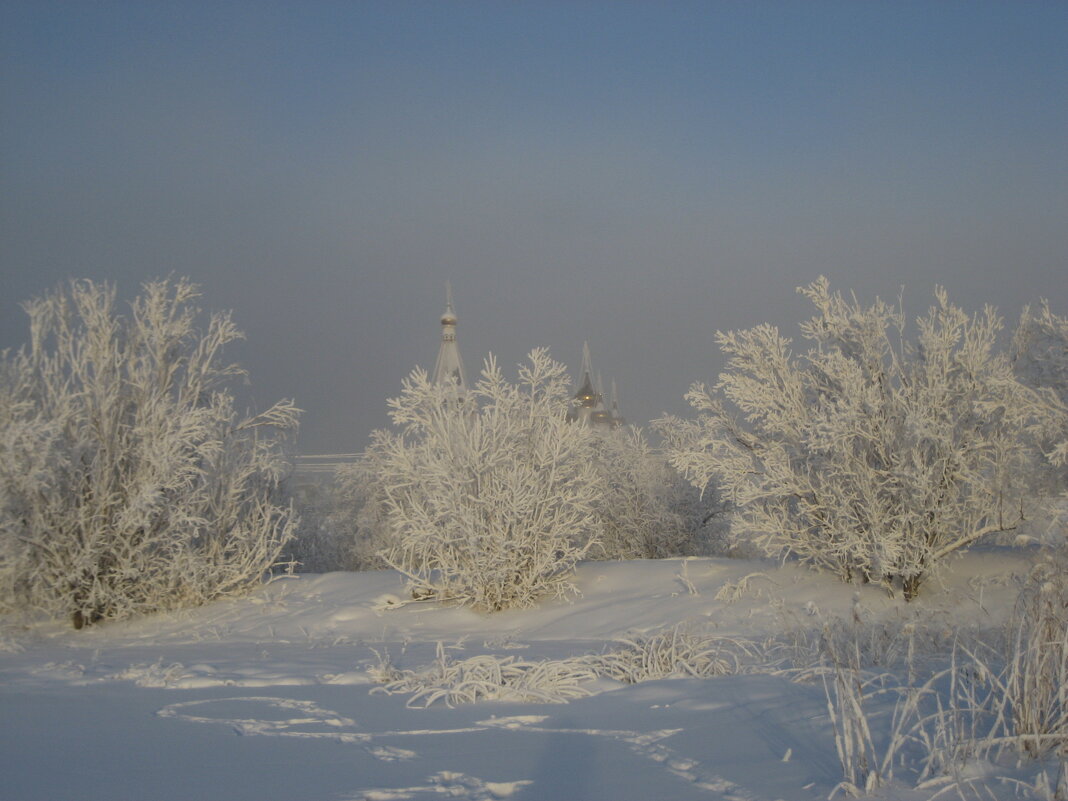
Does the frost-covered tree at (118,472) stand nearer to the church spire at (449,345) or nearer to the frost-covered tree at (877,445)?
the frost-covered tree at (877,445)

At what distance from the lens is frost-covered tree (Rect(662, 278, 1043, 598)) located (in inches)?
424

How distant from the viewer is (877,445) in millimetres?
11211

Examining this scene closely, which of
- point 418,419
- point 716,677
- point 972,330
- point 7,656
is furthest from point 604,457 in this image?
point 716,677

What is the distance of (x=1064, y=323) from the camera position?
10898 mm

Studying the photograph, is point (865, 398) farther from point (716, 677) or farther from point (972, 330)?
point (716, 677)

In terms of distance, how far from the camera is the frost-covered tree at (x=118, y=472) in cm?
1162

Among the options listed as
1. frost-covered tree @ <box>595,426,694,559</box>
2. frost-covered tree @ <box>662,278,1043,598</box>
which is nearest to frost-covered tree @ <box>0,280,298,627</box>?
frost-covered tree @ <box>662,278,1043,598</box>

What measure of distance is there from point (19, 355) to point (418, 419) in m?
5.67

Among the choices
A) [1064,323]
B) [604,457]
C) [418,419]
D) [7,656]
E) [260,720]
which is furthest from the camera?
[604,457]

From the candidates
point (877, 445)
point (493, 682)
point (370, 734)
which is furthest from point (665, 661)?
point (877, 445)

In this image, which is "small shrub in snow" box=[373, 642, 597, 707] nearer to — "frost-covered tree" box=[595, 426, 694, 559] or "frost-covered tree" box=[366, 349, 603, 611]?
"frost-covered tree" box=[366, 349, 603, 611]

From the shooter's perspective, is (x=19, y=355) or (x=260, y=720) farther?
(x=19, y=355)

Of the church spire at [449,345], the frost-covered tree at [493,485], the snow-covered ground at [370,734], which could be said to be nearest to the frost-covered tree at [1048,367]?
the snow-covered ground at [370,734]

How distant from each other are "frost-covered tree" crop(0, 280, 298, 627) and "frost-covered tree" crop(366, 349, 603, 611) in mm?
2831
